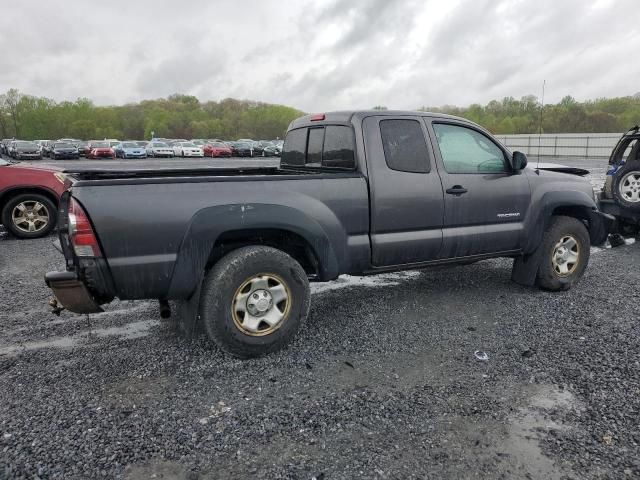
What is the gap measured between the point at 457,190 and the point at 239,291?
7.27ft

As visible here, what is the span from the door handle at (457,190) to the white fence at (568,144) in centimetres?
3777

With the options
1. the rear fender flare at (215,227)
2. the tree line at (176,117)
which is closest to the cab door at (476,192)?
the rear fender flare at (215,227)

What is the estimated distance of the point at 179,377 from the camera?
11.3 ft

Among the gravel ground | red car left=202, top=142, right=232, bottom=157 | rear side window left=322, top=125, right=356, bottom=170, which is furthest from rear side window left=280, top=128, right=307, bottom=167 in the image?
red car left=202, top=142, right=232, bottom=157

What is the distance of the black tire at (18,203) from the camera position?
8.16m

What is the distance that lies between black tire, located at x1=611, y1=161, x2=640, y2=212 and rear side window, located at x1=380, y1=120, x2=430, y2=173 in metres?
4.60

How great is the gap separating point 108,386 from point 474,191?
348 centimetres

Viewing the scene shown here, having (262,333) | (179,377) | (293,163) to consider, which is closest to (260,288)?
(262,333)

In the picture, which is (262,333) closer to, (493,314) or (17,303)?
(493,314)

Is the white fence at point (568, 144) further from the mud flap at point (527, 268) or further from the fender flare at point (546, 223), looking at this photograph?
the mud flap at point (527, 268)

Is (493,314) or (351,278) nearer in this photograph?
(493,314)

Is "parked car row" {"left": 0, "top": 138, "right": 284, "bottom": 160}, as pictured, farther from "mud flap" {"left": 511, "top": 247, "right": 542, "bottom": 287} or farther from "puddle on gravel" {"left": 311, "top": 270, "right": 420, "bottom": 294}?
"mud flap" {"left": 511, "top": 247, "right": 542, "bottom": 287}

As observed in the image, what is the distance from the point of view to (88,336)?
13.7ft

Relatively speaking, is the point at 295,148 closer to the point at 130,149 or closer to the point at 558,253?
the point at 558,253
